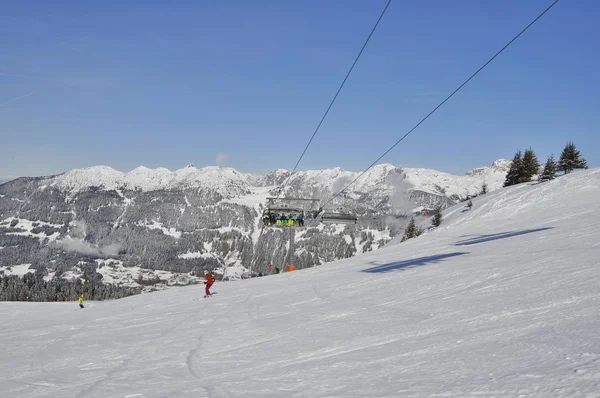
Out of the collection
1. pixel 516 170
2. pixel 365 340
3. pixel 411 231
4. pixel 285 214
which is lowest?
pixel 365 340

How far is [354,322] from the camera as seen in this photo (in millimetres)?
10258

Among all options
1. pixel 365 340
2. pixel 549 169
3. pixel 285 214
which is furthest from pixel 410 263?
pixel 549 169

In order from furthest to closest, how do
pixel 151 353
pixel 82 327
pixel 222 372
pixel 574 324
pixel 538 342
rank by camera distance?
1. pixel 82 327
2. pixel 151 353
3. pixel 222 372
4. pixel 574 324
5. pixel 538 342

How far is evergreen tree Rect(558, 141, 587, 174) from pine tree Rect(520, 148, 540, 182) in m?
3.90

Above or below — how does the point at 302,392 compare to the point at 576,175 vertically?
below

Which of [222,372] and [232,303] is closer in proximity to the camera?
[222,372]

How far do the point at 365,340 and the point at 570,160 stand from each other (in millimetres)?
82675

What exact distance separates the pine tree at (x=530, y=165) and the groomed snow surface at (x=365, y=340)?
65.9m

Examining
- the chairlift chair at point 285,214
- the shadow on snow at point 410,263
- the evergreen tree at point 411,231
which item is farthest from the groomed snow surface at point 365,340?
the evergreen tree at point 411,231

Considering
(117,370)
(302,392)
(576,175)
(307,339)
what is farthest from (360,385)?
→ (576,175)

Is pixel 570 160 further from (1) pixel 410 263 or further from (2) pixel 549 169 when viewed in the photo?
(1) pixel 410 263

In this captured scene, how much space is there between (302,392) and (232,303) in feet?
40.2

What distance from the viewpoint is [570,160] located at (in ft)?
251

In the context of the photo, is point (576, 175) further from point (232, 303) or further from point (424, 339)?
point (424, 339)
